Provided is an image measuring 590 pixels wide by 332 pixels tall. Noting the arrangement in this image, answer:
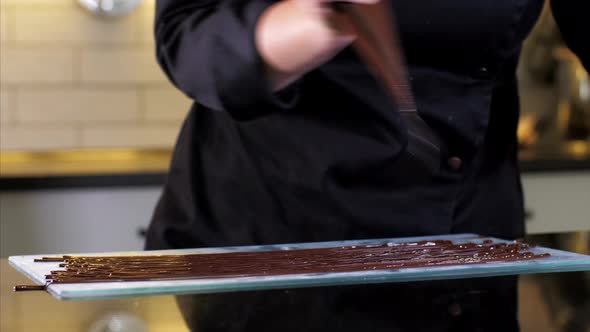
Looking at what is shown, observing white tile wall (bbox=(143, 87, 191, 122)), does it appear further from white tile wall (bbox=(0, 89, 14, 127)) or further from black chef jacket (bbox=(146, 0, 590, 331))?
black chef jacket (bbox=(146, 0, 590, 331))

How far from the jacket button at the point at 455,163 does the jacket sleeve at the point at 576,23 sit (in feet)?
0.89

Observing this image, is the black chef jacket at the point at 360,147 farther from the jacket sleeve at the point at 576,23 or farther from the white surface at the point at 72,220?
the white surface at the point at 72,220

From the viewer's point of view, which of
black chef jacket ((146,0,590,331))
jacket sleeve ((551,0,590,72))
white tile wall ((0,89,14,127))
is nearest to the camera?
black chef jacket ((146,0,590,331))

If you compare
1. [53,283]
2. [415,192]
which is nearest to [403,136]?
[415,192]

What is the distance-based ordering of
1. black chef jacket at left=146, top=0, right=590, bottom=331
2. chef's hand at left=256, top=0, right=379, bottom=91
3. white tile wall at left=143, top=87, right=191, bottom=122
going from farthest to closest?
white tile wall at left=143, top=87, right=191, bottom=122 < black chef jacket at left=146, top=0, right=590, bottom=331 < chef's hand at left=256, top=0, right=379, bottom=91

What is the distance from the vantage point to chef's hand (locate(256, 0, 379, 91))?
74 cm

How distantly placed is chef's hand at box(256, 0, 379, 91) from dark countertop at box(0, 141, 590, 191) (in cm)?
127

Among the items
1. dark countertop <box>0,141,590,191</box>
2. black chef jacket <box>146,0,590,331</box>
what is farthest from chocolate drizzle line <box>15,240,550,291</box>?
dark countertop <box>0,141,590,191</box>

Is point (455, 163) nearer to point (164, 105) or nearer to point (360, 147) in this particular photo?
point (360, 147)

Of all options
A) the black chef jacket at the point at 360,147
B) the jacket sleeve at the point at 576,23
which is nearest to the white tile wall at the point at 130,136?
the black chef jacket at the point at 360,147

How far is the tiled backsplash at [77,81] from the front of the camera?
7.77 ft

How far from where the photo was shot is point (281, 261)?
885mm

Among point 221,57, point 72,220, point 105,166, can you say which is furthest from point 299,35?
point 105,166

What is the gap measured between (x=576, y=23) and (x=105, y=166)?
1.28m
